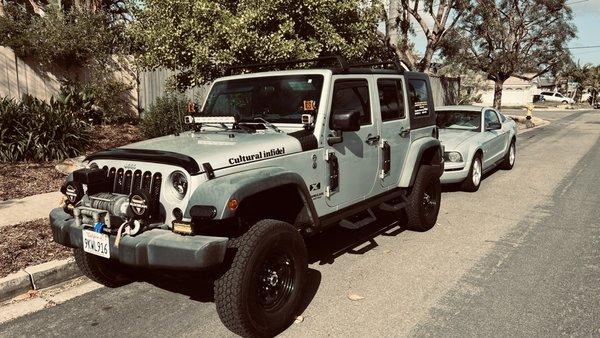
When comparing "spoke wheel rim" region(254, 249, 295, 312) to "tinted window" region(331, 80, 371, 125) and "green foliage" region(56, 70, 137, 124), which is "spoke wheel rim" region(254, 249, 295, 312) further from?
"green foliage" region(56, 70, 137, 124)

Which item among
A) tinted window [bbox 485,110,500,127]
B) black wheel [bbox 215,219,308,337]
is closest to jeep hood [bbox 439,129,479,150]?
tinted window [bbox 485,110,500,127]

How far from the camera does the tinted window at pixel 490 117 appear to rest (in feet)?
31.3

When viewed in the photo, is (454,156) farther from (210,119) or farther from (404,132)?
(210,119)

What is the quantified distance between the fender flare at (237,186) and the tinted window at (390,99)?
6.21 ft

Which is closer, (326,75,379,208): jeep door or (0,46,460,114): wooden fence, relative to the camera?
(326,75,379,208): jeep door

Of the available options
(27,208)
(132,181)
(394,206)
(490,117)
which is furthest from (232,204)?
(490,117)

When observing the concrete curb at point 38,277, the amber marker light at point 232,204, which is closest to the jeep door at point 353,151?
the amber marker light at point 232,204

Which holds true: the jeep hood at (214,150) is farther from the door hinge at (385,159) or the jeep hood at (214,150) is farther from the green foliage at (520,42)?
the green foliage at (520,42)

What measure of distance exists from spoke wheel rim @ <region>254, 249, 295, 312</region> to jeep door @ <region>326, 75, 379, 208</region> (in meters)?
0.94

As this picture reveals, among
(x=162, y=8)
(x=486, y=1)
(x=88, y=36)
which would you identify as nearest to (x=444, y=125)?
(x=162, y=8)

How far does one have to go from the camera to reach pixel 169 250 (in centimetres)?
317

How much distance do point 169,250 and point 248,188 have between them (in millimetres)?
670

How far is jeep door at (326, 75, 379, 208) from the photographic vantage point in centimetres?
452

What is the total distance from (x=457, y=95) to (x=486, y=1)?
580 centimetres
